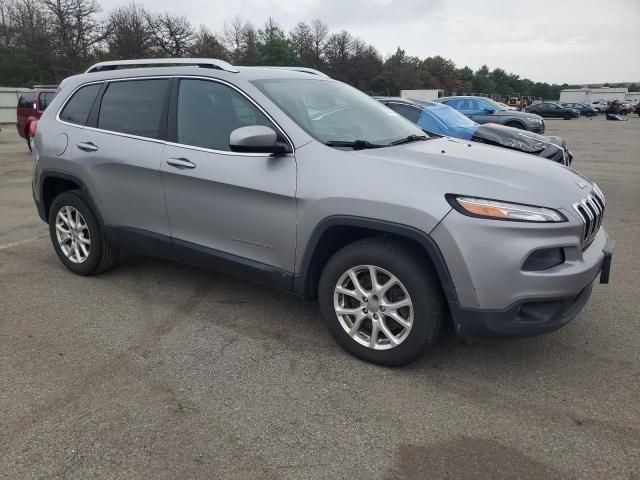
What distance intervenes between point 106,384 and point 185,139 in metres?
1.75

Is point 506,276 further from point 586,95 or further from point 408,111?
point 586,95

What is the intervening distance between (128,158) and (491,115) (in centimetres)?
1661

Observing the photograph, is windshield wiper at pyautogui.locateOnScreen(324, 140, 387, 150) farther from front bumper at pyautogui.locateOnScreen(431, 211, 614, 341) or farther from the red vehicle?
the red vehicle

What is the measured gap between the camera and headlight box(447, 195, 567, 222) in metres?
2.78

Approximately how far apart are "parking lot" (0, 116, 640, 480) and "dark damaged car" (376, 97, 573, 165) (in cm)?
505

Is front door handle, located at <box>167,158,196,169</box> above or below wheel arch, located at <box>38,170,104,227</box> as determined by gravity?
above

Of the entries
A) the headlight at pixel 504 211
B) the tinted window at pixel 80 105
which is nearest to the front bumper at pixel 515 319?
the headlight at pixel 504 211

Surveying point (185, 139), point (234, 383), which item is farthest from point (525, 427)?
point (185, 139)

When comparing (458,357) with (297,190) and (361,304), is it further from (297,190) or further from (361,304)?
(297,190)

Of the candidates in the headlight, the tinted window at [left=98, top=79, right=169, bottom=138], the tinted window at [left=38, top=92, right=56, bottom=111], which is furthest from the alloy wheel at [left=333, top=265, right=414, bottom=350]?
the tinted window at [left=38, top=92, right=56, bottom=111]

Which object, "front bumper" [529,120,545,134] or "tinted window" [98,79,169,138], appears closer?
"tinted window" [98,79,169,138]

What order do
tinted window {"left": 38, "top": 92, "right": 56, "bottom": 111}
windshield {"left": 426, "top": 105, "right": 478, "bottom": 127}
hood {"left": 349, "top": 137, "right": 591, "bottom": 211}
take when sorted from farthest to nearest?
tinted window {"left": 38, "top": 92, "right": 56, "bottom": 111} → windshield {"left": 426, "top": 105, "right": 478, "bottom": 127} → hood {"left": 349, "top": 137, "right": 591, "bottom": 211}

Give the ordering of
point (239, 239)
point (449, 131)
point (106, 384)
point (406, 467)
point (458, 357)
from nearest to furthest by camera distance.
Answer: point (406, 467), point (106, 384), point (458, 357), point (239, 239), point (449, 131)

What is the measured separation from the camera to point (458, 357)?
3422 millimetres
